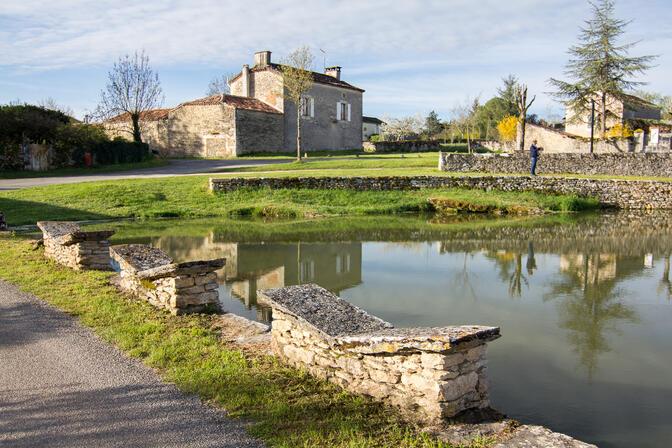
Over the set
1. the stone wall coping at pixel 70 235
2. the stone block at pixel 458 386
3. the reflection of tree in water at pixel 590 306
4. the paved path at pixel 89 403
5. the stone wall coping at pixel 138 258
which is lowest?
the reflection of tree in water at pixel 590 306

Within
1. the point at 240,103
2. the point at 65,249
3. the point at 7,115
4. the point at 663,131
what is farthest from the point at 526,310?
the point at 663,131

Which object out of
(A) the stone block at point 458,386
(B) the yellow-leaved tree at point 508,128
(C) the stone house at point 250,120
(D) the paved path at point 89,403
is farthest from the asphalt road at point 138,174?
(B) the yellow-leaved tree at point 508,128

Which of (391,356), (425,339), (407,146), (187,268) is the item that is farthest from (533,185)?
(407,146)

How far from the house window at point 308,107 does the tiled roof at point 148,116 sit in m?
10.1

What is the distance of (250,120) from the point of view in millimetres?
35844

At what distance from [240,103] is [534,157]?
67.3 feet

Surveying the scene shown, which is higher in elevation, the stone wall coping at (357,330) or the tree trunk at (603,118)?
the tree trunk at (603,118)

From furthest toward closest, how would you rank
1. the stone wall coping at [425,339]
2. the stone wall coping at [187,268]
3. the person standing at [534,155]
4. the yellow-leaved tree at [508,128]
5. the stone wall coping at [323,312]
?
the yellow-leaved tree at [508,128]
the person standing at [534,155]
the stone wall coping at [187,268]
the stone wall coping at [323,312]
the stone wall coping at [425,339]

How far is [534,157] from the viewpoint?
24.3 m

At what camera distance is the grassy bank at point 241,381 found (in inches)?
142

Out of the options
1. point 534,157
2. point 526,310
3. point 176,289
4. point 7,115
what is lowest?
point 526,310

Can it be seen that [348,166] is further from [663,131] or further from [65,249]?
[663,131]

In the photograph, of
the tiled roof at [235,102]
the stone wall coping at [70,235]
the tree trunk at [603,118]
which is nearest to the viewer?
the stone wall coping at [70,235]

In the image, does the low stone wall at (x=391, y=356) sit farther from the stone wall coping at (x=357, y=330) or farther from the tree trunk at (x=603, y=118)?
the tree trunk at (x=603, y=118)
